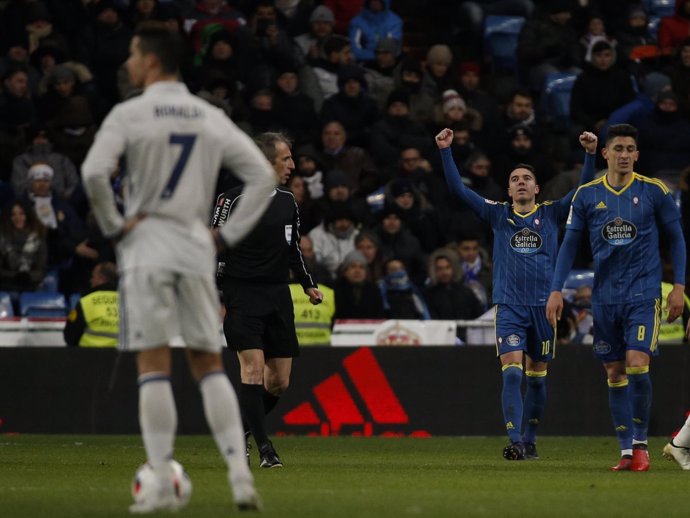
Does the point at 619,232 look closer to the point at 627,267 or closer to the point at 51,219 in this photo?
the point at 627,267

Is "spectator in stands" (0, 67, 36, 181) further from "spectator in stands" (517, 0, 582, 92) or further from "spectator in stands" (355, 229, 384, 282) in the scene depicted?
"spectator in stands" (517, 0, 582, 92)

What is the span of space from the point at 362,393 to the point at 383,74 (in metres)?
6.71

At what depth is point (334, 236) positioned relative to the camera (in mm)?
19344

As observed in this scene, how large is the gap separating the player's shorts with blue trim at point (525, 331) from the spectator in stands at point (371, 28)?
10608 mm

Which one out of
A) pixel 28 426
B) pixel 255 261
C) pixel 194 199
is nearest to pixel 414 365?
pixel 28 426

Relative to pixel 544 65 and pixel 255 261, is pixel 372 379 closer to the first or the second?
pixel 255 261

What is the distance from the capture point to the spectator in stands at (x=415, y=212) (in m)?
19.9

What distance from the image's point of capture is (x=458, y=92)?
2247cm

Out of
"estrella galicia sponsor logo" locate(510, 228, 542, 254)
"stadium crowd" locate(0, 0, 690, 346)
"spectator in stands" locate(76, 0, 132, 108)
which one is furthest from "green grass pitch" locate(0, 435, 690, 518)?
"spectator in stands" locate(76, 0, 132, 108)

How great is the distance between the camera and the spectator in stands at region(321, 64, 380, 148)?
2147 centimetres

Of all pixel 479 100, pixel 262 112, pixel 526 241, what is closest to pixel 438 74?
pixel 479 100

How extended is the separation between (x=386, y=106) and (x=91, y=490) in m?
13.1

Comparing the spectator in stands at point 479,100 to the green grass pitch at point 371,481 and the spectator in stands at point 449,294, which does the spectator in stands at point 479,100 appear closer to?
the spectator in stands at point 449,294

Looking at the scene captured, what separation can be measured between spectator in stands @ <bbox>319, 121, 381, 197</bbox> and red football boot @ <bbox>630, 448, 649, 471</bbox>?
979 cm
